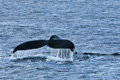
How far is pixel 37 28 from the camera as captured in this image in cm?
3102

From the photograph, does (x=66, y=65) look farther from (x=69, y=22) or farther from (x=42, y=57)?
(x=69, y=22)

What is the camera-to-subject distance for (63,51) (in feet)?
62.4

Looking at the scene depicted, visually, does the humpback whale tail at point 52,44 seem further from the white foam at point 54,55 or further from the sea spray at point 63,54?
the sea spray at point 63,54

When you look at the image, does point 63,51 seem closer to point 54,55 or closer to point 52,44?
point 52,44

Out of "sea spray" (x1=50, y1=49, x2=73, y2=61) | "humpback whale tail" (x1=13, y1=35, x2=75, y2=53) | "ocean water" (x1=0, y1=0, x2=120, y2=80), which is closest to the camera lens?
"ocean water" (x1=0, y1=0, x2=120, y2=80)

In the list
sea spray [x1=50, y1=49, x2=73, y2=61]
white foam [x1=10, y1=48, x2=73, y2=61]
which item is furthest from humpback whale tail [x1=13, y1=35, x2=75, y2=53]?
sea spray [x1=50, y1=49, x2=73, y2=61]

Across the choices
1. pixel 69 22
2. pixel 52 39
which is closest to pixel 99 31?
pixel 69 22

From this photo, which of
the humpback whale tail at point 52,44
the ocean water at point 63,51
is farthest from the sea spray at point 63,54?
the humpback whale tail at point 52,44

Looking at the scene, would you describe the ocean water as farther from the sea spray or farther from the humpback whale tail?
the humpback whale tail

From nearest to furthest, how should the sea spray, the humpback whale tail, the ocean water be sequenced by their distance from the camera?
the ocean water → the humpback whale tail → the sea spray

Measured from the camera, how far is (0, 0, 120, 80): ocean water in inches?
707

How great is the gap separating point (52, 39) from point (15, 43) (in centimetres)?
576

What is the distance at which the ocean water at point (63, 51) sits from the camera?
59.0 ft

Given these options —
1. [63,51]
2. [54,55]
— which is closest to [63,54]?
[63,51]
